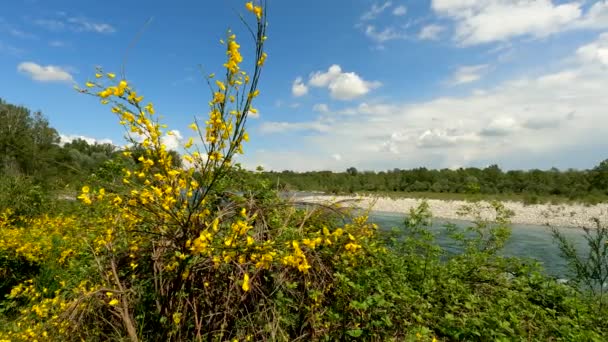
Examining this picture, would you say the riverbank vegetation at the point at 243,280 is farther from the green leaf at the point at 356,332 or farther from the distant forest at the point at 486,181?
the distant forest at the point at 486,181

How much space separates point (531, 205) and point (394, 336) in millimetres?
28869

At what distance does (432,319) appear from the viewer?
298 centimetres

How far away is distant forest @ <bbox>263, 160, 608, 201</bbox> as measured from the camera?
29.2m

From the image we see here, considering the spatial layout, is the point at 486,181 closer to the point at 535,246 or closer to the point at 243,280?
the point at 535,246

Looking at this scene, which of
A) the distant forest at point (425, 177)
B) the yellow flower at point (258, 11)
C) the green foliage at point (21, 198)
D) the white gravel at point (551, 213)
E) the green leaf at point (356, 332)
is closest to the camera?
the yellow flower at point (258, 11)

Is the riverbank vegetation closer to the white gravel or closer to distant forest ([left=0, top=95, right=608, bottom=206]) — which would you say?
distant forest ([left=0, top=95, right=608, bottom=206])

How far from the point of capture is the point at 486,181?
39.3 meters

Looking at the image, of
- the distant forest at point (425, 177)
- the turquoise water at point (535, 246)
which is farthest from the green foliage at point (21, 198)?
the turquoise water at point (535, 246)

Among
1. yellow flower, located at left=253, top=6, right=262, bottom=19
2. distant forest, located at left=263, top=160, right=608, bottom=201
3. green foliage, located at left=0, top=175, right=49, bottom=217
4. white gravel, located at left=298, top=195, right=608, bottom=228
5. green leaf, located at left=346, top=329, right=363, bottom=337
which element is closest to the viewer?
yellow flower, located at left=253, top=6, right=262, bottom=19

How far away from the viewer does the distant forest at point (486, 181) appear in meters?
29.2

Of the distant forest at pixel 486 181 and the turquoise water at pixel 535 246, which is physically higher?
the distant forest at pixel 486 181

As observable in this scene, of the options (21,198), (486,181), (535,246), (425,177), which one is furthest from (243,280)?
(425,177)

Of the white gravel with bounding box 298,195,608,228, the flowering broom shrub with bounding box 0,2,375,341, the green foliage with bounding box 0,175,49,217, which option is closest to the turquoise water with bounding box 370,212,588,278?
the white gravel with bounding box 298,195,608,228

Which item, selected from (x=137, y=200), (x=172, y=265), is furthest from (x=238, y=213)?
(x=137, y=200)
